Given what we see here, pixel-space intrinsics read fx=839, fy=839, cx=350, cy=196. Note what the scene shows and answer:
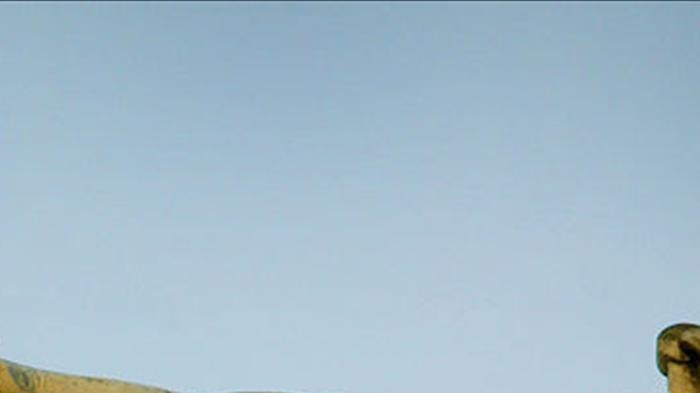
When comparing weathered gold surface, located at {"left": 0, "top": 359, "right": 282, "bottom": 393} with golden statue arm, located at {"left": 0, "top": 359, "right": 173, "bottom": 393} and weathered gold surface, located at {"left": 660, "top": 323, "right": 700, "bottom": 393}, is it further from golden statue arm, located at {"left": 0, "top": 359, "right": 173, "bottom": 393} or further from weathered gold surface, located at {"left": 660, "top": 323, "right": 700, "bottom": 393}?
weathered gold surface, located at {"left": 660, "top": 323, "right": 700, "bottom": 393}

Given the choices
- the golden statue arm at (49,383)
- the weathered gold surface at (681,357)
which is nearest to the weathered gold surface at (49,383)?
the golden statue arm at (49,383)

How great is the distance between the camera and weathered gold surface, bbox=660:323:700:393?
27.3 ft

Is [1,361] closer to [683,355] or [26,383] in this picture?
[26,383]

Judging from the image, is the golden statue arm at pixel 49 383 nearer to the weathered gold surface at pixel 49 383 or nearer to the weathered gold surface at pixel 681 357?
the weathered gold surface at pixel 49 383

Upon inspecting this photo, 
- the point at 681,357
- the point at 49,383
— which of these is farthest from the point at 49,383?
the point at 681,357

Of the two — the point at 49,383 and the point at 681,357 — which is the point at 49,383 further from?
the point at 681,357

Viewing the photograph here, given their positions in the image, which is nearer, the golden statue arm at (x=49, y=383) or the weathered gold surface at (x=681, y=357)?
the golden statue arm at (x=49, y=383)

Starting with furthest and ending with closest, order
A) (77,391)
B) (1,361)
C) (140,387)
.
Result: 1. (140,387)
2. (77,391)
3. (1,361)

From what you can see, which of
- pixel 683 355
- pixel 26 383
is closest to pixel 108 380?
pixel 26 383

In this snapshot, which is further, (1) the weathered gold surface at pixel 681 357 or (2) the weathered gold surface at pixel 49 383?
(1) the weathered gold surface at pixel 681 357

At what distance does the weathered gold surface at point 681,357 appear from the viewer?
8.31 metres

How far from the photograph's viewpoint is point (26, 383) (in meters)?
6.86

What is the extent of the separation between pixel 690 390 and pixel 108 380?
5671 millimetres

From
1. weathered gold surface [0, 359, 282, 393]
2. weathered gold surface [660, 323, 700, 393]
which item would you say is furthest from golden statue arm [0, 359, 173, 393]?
weathered gold surface [660, 323, 700, 393]
